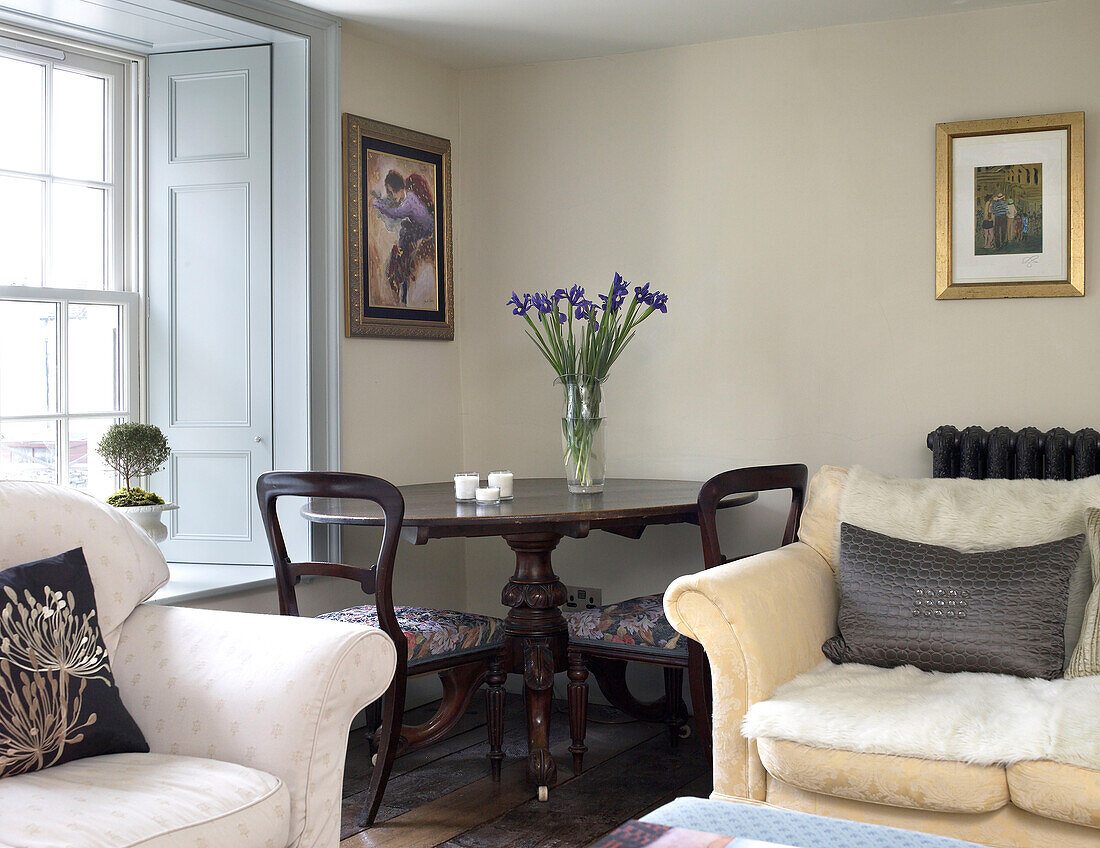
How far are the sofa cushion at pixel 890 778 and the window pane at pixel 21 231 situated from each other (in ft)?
8.01

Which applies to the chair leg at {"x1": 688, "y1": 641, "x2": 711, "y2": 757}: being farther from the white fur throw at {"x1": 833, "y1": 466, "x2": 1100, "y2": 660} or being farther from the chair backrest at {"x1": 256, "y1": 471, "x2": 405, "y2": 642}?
the chair backrest at {"x1": 256, "y1": 471, "x2": 405, "y2": 642}

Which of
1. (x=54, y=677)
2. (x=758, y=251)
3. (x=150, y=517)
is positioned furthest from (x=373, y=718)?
(x=758, y=251)

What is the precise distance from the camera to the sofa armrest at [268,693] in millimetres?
1878

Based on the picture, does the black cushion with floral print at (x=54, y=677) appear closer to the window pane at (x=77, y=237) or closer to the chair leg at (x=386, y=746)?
the chair leg at (x=386, y=746)

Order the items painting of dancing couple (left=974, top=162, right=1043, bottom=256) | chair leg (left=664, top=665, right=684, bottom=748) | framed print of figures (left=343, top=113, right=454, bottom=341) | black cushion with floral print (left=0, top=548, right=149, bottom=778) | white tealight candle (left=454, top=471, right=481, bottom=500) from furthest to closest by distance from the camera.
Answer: framed print of figures (left=343, top=113, right=454, bottom=341)
chair leg (left=664, top=665, right=684, bottom=748)
painting of dancing couple (left=974, top=162, right=1043, bottom=256)
white tealight candle (left=454, top=471, right=481, bottom=500)
black cushion with floral print (left=0, top=548, right=149, bottom=778)

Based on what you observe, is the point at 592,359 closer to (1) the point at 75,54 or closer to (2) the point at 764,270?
(2) the point at 764,270

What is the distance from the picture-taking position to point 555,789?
9.86 feet

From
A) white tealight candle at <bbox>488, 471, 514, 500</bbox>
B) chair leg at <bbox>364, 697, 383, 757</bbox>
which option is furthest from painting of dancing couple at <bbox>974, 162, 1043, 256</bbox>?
chair leg at <bbox>364, 697, 383, 757</bbox>

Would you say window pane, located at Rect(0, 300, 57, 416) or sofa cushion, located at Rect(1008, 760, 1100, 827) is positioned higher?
window pane, located at Rect(0, 300, 57, 416)

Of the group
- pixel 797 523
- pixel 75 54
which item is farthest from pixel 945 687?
pixel 75 54

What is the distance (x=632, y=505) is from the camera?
9.48 ft

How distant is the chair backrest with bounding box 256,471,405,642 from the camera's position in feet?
8.44

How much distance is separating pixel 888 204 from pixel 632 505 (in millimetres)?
1380

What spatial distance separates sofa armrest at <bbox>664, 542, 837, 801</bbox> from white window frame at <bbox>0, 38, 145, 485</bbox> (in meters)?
1.98
